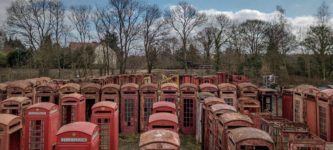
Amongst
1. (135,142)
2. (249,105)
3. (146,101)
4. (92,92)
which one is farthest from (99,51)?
(249,105)

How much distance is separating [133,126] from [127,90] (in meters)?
1.94

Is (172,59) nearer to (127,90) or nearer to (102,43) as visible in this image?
(102,43)

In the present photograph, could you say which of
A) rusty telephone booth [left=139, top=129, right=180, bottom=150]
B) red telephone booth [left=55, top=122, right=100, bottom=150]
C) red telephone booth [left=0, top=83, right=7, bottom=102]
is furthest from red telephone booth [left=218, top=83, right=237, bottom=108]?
red telephone booth [left=0, top=83, right=7, bottom=102]

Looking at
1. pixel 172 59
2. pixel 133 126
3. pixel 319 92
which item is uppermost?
pixel 172 59

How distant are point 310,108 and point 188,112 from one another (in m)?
6.07

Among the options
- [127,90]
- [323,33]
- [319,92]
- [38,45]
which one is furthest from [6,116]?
[323,33]

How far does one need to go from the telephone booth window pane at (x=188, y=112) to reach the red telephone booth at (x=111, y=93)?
3689 mm

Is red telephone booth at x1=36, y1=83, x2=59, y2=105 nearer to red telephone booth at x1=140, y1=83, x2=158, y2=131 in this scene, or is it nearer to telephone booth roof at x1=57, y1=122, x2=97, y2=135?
red telephone booth at x1=140, y1=83, x2=158, y2=131

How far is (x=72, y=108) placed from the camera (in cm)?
1384

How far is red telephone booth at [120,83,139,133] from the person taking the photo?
52.2 feet

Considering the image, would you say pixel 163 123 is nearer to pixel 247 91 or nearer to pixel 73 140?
pixel 73 140

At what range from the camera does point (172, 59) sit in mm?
44156

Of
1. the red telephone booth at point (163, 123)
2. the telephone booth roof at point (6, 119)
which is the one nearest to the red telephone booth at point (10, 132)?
the telephone booth roof at point (6, 119)

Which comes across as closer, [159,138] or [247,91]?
[159,138]
